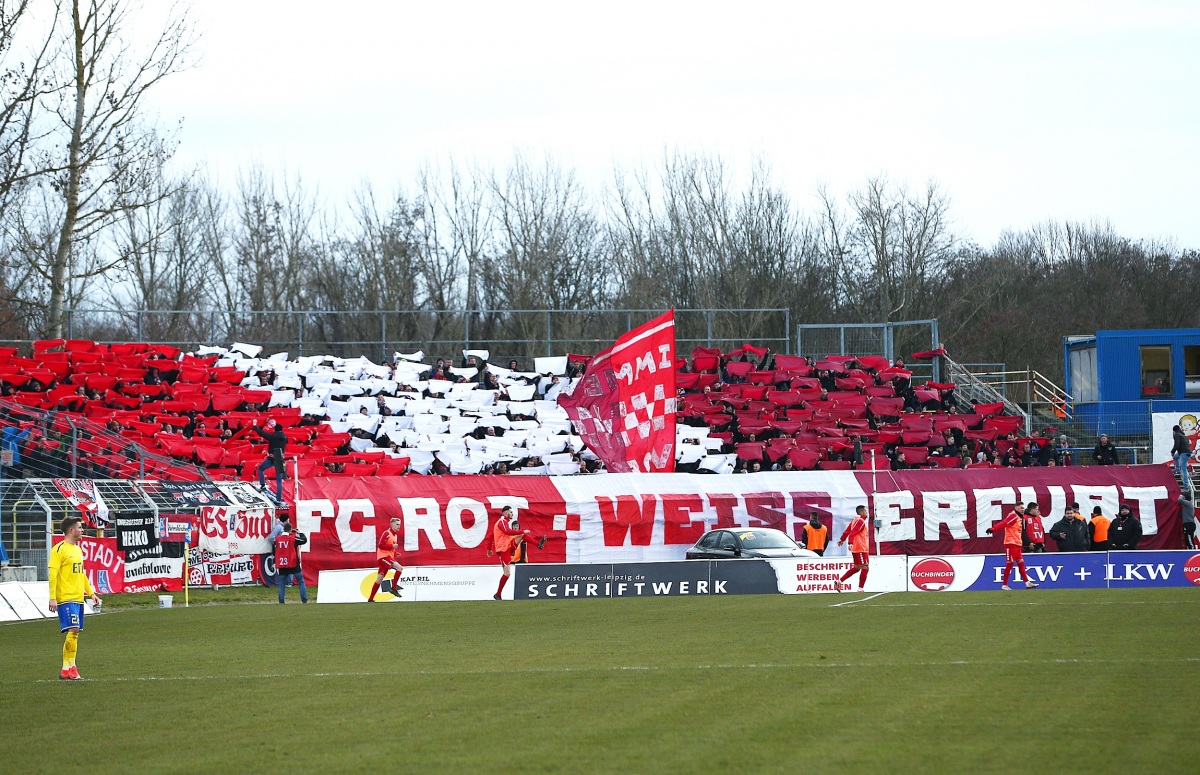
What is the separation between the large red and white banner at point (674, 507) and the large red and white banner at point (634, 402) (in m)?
A: 1.00

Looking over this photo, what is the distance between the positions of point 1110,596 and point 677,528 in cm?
1257

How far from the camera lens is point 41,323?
2416 inches

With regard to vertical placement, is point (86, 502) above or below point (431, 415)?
below

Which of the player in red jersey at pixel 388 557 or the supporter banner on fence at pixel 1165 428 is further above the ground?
the supporter banner on fence at pixel 1165 428

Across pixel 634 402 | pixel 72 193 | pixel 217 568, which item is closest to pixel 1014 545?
pixel 634 402

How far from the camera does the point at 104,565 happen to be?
27.4 metres

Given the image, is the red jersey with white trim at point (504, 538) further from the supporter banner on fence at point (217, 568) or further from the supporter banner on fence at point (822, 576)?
the supporter banner on fence at point (217, 568)

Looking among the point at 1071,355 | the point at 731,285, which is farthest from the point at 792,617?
the point at 731,285

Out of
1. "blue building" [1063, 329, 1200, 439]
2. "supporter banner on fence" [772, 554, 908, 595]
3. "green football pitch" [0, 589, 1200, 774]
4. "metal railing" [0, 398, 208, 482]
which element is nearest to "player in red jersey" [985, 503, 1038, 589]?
"supporter banner on fence" [772, 554, 908, 595]

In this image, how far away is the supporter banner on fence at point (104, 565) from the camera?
2694 cm

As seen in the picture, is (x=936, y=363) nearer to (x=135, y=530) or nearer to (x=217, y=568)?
(x=217, y=568)

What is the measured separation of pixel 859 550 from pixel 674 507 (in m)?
7.85

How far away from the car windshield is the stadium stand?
903 centimetres

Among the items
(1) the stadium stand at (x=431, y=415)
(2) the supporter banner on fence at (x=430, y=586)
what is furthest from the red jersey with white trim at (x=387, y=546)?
(1) the stadium stand at (x=431, y=415)
